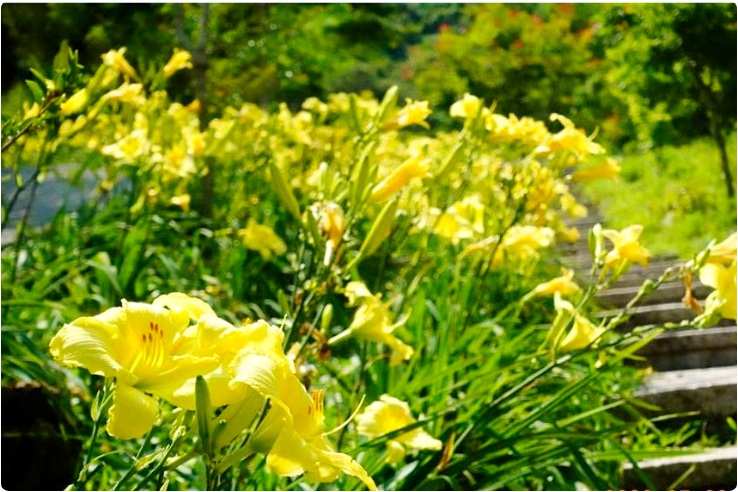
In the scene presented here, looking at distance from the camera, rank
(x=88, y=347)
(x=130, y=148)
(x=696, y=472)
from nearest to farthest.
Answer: (x=88, y=347) → (x=696, y=472) → (x=130, y=148)

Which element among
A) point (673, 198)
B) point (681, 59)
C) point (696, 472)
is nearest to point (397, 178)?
point (696, 472)

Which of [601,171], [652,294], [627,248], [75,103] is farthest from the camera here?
[652,294]

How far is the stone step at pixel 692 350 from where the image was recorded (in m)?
3.06

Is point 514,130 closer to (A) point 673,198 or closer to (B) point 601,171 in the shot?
(B) point 601,171

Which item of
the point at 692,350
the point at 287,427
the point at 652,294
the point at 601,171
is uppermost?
the point at 287,427

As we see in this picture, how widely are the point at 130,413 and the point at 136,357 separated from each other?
0.05 meters

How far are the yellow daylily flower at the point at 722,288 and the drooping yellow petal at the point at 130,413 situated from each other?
978 mm

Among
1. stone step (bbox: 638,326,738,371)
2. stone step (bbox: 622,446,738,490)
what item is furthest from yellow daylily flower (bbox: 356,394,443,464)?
stone step (bbox: 638,326,738,371)

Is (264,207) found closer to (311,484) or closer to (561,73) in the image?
(311,484)

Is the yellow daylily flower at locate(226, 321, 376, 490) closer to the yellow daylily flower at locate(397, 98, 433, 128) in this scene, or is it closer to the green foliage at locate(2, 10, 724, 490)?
the green foliage at locate(2, 10, 724, 490)

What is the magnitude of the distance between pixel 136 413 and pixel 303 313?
599 millimetres

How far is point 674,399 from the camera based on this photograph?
256cm

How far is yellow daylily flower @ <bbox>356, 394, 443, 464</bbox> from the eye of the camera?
140cm

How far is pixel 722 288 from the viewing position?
1.31m
